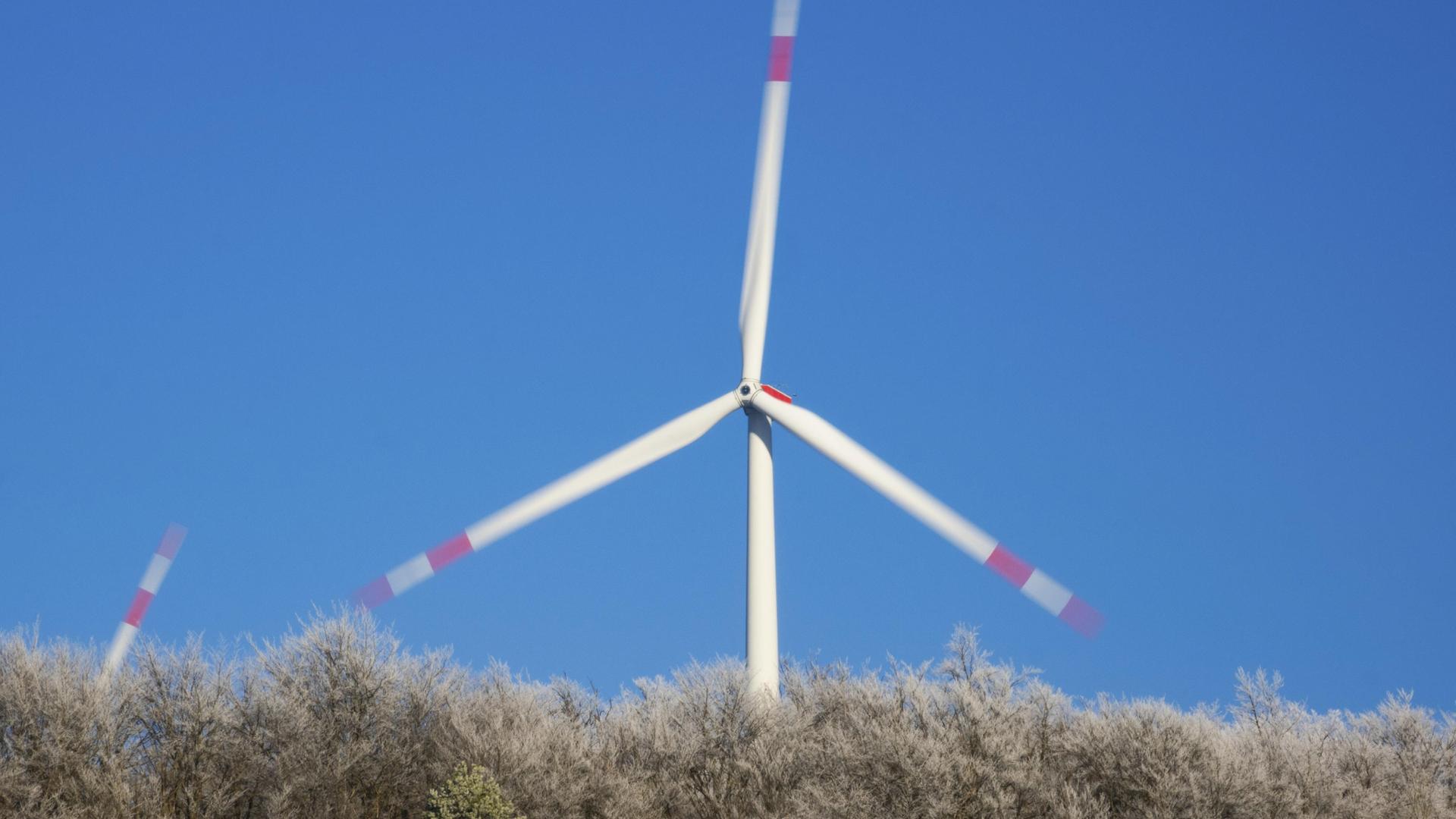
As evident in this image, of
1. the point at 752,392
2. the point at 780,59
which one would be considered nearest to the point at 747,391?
the point at 752,392

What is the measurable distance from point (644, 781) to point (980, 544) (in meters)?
17.0

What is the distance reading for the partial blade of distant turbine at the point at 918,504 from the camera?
146 ft

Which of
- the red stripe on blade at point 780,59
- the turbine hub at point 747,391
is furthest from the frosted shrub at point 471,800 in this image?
the red stripe on blade at point 780,59

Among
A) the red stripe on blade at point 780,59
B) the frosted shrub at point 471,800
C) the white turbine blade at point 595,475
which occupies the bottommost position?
the frosted shrub at point 471,800

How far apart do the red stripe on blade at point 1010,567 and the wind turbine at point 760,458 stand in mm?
2141

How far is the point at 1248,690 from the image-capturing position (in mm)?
70062

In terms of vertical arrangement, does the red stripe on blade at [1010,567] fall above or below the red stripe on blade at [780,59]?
below

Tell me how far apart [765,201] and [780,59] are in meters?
4.49

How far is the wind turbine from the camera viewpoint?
4788cm

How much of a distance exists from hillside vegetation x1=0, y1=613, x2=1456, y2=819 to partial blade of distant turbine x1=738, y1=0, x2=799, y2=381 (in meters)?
12.6

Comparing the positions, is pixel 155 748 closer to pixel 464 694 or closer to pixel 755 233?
pixel 464 694

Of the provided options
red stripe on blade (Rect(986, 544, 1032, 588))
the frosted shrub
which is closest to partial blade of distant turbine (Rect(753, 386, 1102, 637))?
red stripe on blade (Rect(986, 544, 1032, 588))

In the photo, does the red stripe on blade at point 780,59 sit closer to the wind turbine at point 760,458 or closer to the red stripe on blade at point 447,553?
the wind turbine at point 760,458

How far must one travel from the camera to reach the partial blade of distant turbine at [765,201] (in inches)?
1900
